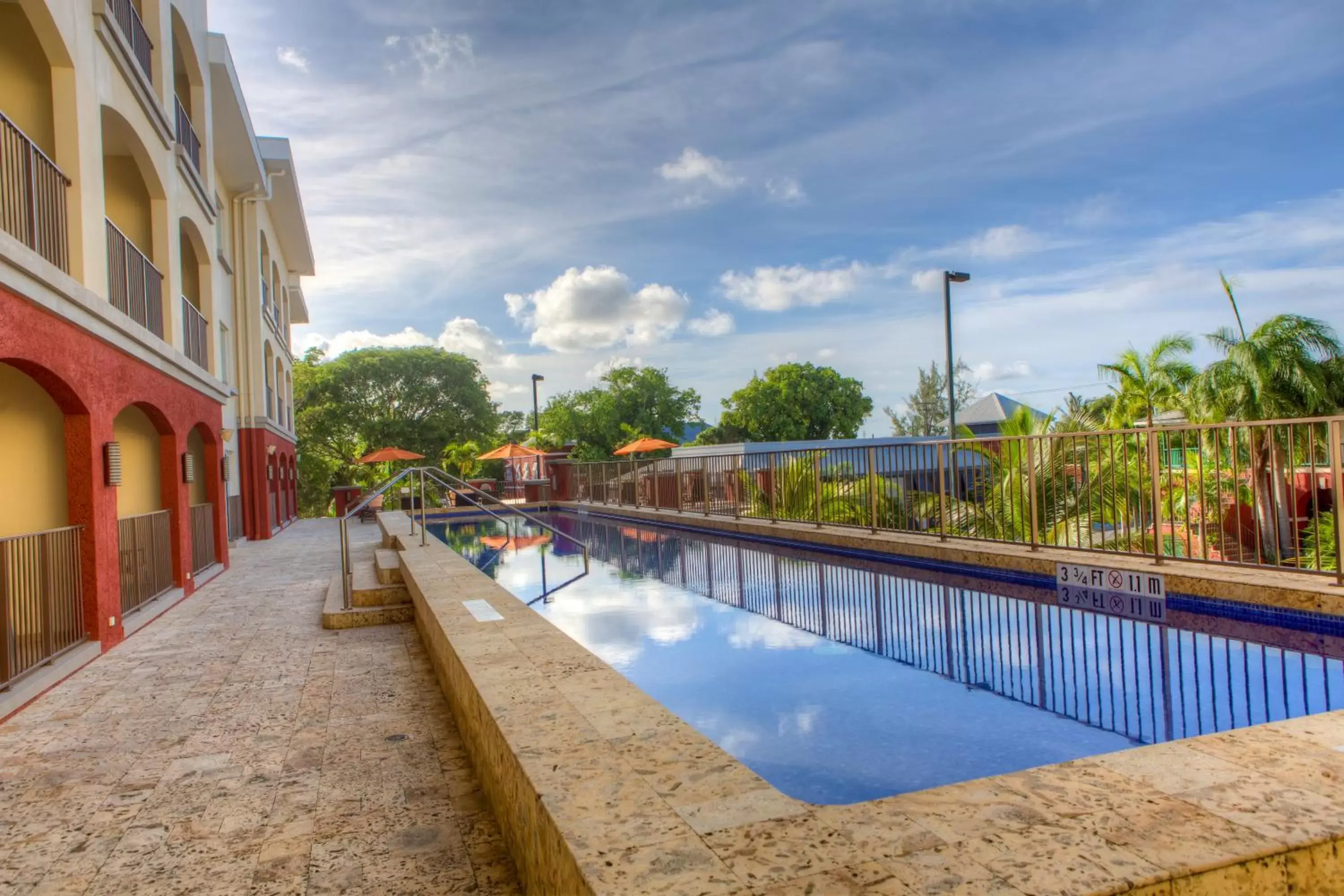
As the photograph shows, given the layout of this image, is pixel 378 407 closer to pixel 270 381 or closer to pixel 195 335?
pixel 270 381

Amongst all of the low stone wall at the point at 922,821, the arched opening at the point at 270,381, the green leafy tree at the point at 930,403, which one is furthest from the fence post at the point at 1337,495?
the green leafy tree at the point at 930,403

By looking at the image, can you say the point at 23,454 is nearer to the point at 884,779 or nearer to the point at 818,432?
the point at 884,779

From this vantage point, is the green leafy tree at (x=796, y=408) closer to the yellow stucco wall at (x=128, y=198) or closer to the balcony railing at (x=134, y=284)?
the yellow stucco wall at (x=128, y=198)

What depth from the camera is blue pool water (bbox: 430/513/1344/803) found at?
12.0ft

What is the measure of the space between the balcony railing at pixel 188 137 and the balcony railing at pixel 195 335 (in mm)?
1811

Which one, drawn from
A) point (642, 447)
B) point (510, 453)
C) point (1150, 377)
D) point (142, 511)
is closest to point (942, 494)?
point (142, 511)

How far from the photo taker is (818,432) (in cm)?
5494

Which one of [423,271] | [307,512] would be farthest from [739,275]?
[307,512]

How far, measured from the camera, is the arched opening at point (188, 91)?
396 inches

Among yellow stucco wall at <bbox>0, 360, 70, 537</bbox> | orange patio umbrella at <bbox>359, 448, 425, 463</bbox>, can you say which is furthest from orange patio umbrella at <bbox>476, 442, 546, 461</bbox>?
yellow stucco wall at <bbox>0, 360, 70, 537</bbox>

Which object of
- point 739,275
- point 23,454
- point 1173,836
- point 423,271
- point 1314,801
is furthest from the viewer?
point 739,275

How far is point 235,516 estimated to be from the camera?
13.9m

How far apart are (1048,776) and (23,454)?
7.81 metres

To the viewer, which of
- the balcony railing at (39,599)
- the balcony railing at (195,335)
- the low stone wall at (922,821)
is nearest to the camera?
the low stone wall at (922,821)
